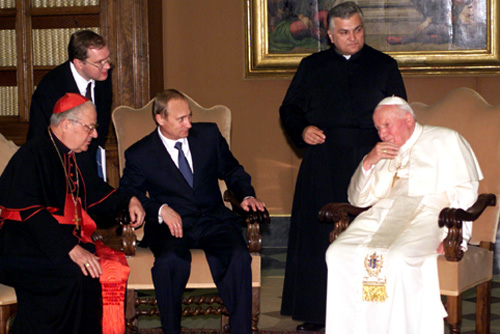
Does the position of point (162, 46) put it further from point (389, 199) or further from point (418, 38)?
point (389, 199)

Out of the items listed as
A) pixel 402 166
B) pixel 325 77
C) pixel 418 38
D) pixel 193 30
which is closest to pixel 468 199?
pixel 402 166

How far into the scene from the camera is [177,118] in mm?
4219

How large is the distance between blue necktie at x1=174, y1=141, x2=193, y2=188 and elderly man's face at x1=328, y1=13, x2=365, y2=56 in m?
1.13

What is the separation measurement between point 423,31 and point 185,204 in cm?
349

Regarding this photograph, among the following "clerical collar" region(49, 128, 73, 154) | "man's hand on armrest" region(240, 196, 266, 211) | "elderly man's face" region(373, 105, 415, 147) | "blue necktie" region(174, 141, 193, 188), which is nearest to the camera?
"clerical collar" region(49, 128, 73, 154)

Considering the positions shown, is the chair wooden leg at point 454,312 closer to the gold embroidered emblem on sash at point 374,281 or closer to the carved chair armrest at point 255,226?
the gold embroidered emblem on sash at point 374,281

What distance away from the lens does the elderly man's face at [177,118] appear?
13.8 feet

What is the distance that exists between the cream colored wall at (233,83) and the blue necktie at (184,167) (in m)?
2.79

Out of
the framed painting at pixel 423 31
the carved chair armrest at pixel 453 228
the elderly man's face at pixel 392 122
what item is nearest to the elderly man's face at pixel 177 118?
the elderly man's face at pixel 392 122

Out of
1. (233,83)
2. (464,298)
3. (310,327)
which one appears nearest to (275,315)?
(310,327)

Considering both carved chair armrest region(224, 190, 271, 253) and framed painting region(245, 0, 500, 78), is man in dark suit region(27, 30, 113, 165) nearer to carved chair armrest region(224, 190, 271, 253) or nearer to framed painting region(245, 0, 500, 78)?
carved chair armrest region(224, 190, 271, 253)

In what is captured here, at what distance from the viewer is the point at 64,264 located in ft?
12.1

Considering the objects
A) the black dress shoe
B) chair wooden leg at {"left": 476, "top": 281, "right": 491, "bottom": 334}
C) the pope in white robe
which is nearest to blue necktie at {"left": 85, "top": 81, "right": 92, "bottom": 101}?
the pope in white robe

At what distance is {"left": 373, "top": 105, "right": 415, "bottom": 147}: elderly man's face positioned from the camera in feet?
13.2
